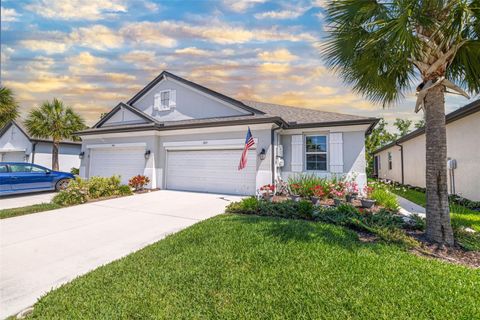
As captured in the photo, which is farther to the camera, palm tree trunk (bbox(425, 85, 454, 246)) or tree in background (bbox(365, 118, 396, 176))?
tree in background (bbox(365, 118, 396, 176))

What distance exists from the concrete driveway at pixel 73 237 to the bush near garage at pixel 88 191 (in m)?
0.60

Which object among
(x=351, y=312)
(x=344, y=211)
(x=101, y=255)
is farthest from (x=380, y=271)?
(x=101, y=255)

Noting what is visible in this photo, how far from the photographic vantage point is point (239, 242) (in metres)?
4.12

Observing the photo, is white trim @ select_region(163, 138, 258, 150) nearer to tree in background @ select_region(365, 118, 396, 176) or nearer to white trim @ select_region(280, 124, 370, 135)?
white trim @ select_region(280, 124, 370, 135)

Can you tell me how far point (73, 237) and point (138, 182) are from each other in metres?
5.86

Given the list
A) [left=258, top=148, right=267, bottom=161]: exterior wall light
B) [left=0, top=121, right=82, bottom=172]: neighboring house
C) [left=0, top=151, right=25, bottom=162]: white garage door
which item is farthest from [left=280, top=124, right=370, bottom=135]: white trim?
[left=0, top=151, right=25, bottom=162]: white garage door

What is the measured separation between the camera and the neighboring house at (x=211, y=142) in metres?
9.48

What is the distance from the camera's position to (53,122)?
1594cm

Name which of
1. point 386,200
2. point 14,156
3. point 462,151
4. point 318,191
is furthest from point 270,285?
point 14,156

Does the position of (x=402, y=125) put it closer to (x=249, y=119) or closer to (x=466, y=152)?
(x=466, y=152)

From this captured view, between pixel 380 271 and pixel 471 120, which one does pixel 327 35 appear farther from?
pixel 471 120

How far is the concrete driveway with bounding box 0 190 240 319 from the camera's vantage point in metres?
3.15

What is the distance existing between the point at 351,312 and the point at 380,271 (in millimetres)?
1147

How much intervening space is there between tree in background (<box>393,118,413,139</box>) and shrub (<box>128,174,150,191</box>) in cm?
3419
